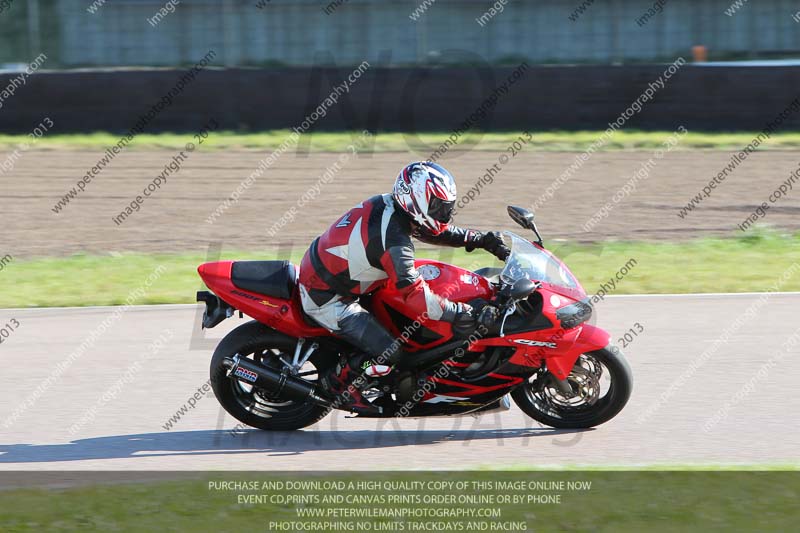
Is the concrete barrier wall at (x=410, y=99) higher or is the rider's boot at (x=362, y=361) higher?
the rider's boot at (x=362, y=361)

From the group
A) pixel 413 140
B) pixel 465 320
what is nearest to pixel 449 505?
pixel 465 320

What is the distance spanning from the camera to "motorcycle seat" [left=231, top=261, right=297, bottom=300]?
714 cm

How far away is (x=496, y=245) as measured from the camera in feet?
24.1

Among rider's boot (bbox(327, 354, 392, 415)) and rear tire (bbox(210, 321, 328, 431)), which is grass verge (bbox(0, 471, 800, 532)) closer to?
rider's boot (bbox(327, 354, 392, 415))

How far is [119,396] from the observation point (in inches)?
329

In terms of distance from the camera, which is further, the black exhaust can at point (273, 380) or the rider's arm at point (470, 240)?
the rider's arm at point (470, 240)

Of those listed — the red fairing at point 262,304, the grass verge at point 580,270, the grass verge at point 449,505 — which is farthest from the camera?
the grass verge at point 580,270

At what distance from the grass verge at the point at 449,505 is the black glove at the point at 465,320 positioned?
0.98 meters

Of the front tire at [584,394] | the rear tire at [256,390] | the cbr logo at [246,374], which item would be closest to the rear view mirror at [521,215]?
the front tire at [584,394]

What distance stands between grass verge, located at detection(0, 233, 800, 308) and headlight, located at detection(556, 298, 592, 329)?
15.6 feet

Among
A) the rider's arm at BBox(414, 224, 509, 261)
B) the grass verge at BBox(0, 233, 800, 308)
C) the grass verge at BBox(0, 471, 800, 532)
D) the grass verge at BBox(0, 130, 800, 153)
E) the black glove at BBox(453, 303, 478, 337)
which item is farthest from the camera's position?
the grass verge at BBox(0, 130, 800, 153)

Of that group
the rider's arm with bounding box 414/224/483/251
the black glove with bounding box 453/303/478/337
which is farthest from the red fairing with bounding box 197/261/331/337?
→ the rider's arm with bounding box 414/224/483/251

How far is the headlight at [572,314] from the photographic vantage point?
6965 millimetres

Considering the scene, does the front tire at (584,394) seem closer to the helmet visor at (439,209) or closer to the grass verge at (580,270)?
the helmet visor at (439,209)
